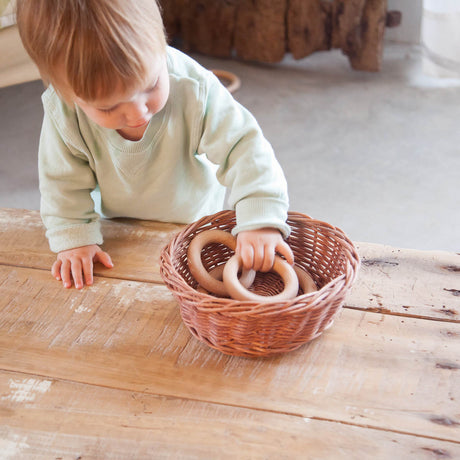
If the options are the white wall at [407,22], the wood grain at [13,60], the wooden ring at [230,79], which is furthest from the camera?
the white wall at [407,22]

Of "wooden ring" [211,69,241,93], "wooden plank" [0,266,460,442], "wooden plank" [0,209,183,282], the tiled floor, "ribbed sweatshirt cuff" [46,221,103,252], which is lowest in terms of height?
the tiled floor

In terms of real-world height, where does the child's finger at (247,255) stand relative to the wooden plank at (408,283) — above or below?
above

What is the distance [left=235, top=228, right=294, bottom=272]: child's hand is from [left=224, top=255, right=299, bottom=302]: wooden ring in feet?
0.03

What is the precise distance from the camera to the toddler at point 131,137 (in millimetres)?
708

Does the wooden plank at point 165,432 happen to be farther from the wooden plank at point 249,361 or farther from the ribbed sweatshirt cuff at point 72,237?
the ribbed sweatshirt cuff at point 72,237

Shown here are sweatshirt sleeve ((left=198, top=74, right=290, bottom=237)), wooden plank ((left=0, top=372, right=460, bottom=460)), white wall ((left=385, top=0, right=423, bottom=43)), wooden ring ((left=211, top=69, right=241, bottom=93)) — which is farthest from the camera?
white wall ((left=385, top=0, right=423, bottom=43))

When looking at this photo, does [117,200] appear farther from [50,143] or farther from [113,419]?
[113,419]

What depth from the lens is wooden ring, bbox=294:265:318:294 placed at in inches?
32.9

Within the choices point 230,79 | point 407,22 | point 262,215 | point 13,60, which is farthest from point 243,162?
point 407,22

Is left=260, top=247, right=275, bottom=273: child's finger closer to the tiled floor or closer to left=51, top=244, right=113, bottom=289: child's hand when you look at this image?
left=51, top=244, right=113, bottom=289: child's hand

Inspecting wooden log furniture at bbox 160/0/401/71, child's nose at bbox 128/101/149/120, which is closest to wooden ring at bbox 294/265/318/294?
child's nose at bbox 128/101/149/120

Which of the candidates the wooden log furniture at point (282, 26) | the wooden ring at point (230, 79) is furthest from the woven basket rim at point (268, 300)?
the wooden log furniture at point (282, 26)

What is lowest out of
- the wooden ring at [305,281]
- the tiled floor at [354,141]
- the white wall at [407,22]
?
the tiled floor at [354,141]

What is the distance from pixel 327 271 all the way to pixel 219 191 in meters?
0.37
